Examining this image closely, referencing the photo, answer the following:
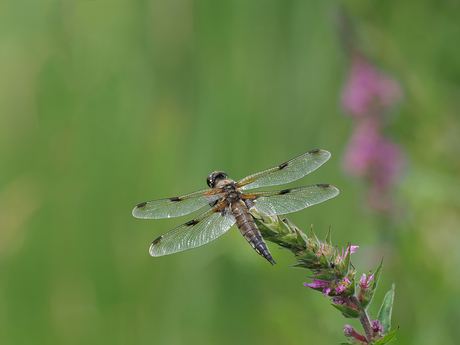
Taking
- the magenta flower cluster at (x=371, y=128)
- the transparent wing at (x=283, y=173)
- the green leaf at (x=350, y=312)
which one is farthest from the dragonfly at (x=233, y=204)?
the magenta flower cluster at (x=371, y=128)

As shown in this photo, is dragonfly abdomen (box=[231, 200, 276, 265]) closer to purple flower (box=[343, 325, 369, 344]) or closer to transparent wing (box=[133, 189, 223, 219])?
transparent wing (box=[133, 189, 223, 219])

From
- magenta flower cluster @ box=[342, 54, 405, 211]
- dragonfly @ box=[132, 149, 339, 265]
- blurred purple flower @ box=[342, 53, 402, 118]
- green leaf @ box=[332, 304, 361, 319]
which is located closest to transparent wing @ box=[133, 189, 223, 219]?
dragonfly @ box=[132, 149, 339, 265]

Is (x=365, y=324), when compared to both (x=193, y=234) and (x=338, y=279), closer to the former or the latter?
(x=338, y=279)

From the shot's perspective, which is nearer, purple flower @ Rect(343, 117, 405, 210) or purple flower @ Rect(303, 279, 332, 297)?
purple flower @ Rect(303, 279, 332, 297)

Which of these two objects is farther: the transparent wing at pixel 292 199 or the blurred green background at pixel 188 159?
the blurred green background at pixel 188 159

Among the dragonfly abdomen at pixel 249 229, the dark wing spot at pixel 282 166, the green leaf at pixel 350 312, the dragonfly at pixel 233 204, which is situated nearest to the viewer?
the green leaf at pixel 350 312

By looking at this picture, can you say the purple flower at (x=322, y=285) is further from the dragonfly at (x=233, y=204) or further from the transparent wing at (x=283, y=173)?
the transparent wing at (x=283, y=173)

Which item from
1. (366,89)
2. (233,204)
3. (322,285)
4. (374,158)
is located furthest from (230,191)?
(366,89)
